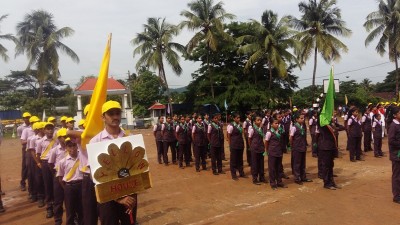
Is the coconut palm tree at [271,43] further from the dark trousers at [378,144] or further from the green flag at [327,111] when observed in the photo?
the green flag at [327,111]

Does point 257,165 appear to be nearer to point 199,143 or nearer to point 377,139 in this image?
point 199,143

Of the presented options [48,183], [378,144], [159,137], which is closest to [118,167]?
[48,183]

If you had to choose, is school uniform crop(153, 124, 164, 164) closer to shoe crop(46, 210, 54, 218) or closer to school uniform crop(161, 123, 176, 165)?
A: school uniform crop(161, 123, 176, 165)

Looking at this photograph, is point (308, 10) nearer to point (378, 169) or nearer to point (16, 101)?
point (378, 169)

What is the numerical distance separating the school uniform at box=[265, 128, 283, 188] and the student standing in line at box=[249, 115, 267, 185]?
0.47 meters

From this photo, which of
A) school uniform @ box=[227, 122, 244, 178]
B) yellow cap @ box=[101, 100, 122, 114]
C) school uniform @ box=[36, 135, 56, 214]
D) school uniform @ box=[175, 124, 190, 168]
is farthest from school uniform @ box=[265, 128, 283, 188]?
yellow cap @ box=[101, 100, 122, 114]

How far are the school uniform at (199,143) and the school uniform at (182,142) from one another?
0.81m

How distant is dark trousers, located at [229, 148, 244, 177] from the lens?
31.5ft

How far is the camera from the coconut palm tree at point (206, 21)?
28.4 meters

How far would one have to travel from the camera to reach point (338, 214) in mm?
6117

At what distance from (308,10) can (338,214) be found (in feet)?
83.0

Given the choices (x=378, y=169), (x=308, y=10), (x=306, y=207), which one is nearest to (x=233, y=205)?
(x=306, y=207)

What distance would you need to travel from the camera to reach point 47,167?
7.27 meters

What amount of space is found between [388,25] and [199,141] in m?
24.6
